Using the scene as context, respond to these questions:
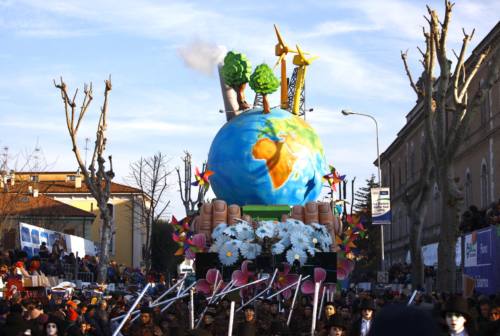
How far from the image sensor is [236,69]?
20.0m

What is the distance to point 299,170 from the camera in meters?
19.3

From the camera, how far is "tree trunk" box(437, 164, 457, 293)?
2020 cm

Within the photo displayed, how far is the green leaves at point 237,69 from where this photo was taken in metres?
20.0

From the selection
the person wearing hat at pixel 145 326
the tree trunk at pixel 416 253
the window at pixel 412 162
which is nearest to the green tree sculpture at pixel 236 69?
the tree trunk at pixel 416 253

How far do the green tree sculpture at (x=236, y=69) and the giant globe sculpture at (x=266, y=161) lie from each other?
2.49 feet

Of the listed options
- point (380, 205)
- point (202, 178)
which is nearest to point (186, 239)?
point (202, 178)

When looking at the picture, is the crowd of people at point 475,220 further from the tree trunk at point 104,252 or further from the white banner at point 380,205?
the tree trunk at point 104,252

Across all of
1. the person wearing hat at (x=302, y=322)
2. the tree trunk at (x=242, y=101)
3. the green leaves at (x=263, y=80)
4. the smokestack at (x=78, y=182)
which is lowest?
the person wearing hat at (x=302, y=322)

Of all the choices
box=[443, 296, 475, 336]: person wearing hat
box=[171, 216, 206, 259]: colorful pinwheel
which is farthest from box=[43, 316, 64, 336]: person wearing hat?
box=[171, 216, 206, 259]: colorful pinwheel

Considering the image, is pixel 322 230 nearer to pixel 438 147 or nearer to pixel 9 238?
pixel 438 147

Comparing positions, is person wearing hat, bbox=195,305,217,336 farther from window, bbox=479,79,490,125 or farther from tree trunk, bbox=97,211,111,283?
window, bbox=479,79,490,125

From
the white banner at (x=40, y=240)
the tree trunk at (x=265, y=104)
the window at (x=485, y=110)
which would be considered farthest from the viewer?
the window at (x=485, y=110)

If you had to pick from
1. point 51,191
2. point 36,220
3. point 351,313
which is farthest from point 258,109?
point 51,191

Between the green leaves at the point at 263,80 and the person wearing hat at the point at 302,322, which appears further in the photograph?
the green leaves at the point at 263,80
